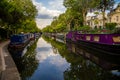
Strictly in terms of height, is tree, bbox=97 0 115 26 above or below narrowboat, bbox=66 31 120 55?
above

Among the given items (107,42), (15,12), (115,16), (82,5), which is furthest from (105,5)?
(107,42)

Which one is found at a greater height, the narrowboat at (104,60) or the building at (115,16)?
the building at (115,16)

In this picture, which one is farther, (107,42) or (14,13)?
(14,13)

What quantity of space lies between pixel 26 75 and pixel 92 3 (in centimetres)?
4235

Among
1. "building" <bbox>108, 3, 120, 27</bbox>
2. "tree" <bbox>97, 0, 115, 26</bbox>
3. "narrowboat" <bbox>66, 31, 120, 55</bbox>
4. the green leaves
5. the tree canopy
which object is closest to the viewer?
"narrowboat" <bbox>66, 31, 120, 55</bbox>

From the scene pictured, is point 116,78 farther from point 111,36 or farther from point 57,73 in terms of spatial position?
point 111,36

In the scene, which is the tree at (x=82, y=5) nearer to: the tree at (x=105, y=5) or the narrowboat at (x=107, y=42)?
the tree at (x=105, y=5)

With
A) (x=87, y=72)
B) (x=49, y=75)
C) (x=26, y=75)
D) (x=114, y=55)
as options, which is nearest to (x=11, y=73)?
(x=26, y=75)

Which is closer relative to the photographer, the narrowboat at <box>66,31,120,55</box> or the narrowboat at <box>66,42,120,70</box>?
the narrowboat at <box>66,42,120,70</box>

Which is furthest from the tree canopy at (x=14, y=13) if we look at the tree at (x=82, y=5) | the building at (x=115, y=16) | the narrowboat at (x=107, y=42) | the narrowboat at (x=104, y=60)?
the building at (x=115, y=16)

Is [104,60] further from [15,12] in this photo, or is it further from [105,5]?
[105,5]

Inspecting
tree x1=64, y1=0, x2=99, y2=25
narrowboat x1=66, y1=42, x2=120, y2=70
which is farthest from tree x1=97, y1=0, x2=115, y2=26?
narrowboat x1=66, y1=42, x2=120, y2=70

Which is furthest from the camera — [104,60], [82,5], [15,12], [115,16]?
[115,16]

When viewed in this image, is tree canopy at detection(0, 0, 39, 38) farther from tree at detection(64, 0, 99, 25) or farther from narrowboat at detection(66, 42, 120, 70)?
narrowboat at detection(66, 42, 120, 70)
